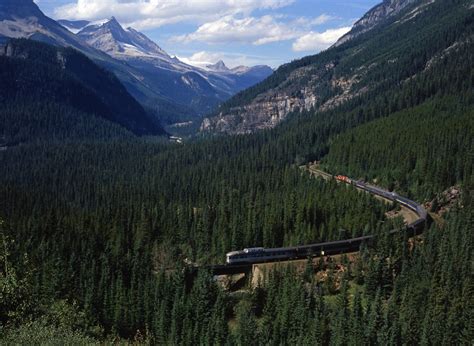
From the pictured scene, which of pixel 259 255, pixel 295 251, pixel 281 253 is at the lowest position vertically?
pixel 259 255

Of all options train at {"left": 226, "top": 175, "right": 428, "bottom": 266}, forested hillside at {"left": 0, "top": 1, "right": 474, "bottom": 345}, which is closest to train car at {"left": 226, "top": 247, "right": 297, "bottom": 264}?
train at {"left": 226, "top": 175, "right": 428, "bottom": 266}

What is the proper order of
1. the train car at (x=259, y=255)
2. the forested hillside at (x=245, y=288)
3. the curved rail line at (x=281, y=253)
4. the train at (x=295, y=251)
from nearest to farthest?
the forested hillside at (x=245, y=288) → the curved rail line at (x=281, y=253) → the train car at (x=259, y=255) → the train at (x=295, y=251)

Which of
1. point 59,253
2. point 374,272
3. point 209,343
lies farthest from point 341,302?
point 59,253

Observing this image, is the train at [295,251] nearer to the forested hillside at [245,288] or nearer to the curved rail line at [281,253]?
the curved rail line at [281,253]

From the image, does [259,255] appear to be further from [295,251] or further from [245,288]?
[245,288]

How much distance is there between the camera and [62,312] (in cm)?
6184

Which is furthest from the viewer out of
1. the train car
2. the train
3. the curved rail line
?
the train

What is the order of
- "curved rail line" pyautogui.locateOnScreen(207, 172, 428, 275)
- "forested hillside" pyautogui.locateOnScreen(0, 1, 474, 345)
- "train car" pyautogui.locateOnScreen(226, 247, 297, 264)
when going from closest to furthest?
1. "forested hillside" pyautogui.locateOnScreen(0, 1, 474, 345)
2. "curved rail line" pyautogui.locateOnScreen(207, 172, 428, 275)
3. "train car" pyautogui.locateOnScreen(226, 247, 297, 264)

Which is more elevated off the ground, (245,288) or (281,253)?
(281,253)

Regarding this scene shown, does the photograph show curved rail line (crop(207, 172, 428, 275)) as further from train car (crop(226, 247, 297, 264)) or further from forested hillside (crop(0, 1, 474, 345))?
forested hillside (crop(0, 1, 474, 345))

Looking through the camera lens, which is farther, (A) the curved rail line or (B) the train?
(B) the train

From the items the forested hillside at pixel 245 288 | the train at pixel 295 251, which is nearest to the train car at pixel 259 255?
the train at pixel 295 251

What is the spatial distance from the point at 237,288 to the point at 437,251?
43.4 metres

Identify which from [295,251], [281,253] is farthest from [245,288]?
[295,251]
